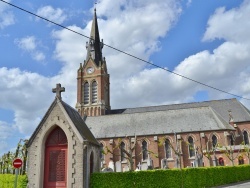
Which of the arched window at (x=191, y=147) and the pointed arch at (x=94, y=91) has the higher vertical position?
the pointed arch at (x=94, y=91)

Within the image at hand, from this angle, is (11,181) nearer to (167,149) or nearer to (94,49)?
(167,149)

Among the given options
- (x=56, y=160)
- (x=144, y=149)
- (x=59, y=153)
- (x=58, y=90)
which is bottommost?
(x=56, y=160)

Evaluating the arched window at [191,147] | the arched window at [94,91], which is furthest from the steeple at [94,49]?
the arched window at [191,147]

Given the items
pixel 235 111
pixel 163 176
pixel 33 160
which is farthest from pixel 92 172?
pixel 235 111

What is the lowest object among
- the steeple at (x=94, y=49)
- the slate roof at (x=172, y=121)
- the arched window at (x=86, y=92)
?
the slate roof at (x=172, y=121)

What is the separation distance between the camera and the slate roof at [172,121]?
148 feet

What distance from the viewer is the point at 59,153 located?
52.0ft

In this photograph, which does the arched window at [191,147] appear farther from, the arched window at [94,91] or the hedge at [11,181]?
the hedge at [11,181]

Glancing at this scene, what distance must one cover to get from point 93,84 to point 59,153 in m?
48.7

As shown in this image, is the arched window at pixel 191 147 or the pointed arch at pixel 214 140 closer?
the pointed arch at pixel 214 140

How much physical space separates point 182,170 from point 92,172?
7057 millimetres

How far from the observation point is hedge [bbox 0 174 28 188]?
1572 cm

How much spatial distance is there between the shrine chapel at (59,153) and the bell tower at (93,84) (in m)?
43.8

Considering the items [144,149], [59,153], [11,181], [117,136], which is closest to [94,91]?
[117,136]
